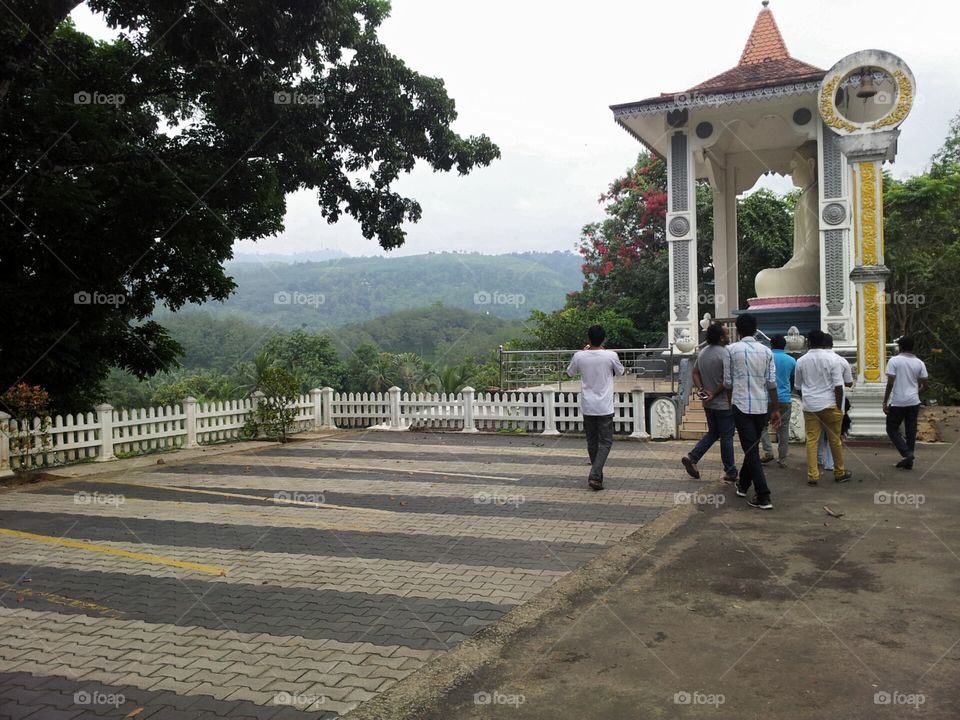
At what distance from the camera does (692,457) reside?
926 cm

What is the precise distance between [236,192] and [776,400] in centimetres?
1014

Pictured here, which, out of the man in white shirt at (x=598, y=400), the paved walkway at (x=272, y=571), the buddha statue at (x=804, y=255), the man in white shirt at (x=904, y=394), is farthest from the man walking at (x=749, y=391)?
the buddha statue at (x=804, y=255)

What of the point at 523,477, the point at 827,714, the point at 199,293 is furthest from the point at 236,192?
the point at 827,714

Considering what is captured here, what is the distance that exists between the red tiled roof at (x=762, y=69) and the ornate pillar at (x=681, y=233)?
43.2 inches

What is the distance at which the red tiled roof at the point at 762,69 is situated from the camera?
16.6 m

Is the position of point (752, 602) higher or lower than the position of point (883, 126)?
lower

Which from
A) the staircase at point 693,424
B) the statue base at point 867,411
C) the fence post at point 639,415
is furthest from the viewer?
the fence post at point 639,415

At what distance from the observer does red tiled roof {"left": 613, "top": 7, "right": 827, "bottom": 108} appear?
16562 millimetres

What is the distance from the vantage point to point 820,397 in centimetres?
880

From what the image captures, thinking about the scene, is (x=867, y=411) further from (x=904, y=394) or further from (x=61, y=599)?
(x=61, y=599)

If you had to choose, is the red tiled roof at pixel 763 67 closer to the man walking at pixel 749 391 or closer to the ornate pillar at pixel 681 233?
the ornate pillar at pixel 681 233

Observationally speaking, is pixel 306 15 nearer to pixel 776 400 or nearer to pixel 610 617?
pixel 776 400

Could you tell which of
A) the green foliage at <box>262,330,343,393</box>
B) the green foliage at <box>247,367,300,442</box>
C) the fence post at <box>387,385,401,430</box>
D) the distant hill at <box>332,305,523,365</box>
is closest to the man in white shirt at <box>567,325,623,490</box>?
the green foliage at <box>247,367,300,442</box>

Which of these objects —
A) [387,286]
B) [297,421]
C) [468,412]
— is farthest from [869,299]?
Answer: [387,286]
